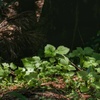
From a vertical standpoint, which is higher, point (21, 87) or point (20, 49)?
point (20, 49)

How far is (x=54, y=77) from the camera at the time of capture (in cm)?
378

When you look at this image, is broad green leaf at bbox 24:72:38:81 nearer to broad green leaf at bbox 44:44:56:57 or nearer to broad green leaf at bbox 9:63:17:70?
broad green leaf at bbox 9:63:17:70

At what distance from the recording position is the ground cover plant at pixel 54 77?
129 inches

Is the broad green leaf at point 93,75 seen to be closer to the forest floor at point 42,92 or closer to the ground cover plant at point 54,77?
the ground cover plant at point 54,77

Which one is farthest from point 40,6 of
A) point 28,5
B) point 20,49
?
point 20,49

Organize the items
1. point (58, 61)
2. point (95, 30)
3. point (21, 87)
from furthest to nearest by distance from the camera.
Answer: point (95, 30) → point (58, 61) → point (21, 87)

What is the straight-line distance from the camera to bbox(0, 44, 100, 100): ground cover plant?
3268 mm

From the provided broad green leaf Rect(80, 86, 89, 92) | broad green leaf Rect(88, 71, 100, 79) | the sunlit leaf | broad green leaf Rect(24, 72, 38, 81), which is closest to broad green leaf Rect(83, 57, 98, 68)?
broad green leaf Rect(88, 71, 100, 79)

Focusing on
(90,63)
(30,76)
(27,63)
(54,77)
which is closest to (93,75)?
(90,63)

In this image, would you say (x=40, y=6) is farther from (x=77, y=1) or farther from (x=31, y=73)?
(x=31, y=73)

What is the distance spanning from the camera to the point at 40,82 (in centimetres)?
350

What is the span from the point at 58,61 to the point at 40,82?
50 cm

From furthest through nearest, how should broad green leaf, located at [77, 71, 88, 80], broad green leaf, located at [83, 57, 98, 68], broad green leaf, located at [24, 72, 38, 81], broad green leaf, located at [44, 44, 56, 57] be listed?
broad green leaf, located at [44, 44, 56, 57]
broad green leaf, located at [83, 57, 98, 68]
broad green leaf, located at [24, 72, 38, 81]
broad green leaf, located at [77, 71, 88, 80]

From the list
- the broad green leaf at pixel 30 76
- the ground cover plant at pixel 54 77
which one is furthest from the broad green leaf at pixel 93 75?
the broad green leaf at pixel 30 76
